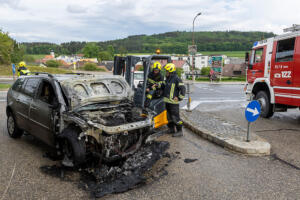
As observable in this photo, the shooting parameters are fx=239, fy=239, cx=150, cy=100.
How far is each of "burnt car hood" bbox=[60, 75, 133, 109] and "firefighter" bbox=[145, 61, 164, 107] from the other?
1277 mm

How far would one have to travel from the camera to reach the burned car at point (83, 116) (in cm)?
386

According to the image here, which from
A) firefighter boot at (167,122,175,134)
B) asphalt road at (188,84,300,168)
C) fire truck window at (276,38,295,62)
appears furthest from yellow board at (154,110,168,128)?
fire truck window at (276,38,295,62)

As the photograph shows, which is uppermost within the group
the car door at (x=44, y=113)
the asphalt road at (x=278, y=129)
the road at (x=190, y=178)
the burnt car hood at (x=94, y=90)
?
the burnt car hood at (x=94, y=90)

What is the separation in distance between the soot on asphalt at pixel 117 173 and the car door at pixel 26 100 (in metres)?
1.42

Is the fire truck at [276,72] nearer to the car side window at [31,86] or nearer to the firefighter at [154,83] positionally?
the firefighter at [154,83]

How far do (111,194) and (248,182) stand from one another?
2151 millimetres

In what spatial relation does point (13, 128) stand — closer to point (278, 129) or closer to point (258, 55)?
→ point (278, 129)

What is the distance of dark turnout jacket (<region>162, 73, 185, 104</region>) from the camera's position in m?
6.08

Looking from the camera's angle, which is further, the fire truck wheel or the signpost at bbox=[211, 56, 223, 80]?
the signpost at bbox=[211, 56, 223, 80]

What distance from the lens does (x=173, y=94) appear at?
6.13 m

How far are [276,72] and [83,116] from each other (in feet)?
22.0

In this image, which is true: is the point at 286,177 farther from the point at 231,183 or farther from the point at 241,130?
the point at 241,130

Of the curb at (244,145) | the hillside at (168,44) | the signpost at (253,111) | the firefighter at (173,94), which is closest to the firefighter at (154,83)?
the firefighter at (173,94)

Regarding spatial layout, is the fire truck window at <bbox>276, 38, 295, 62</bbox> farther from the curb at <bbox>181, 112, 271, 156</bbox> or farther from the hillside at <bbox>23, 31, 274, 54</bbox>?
the hillside at <bbox>23, 31, 274, 54</bbox>
